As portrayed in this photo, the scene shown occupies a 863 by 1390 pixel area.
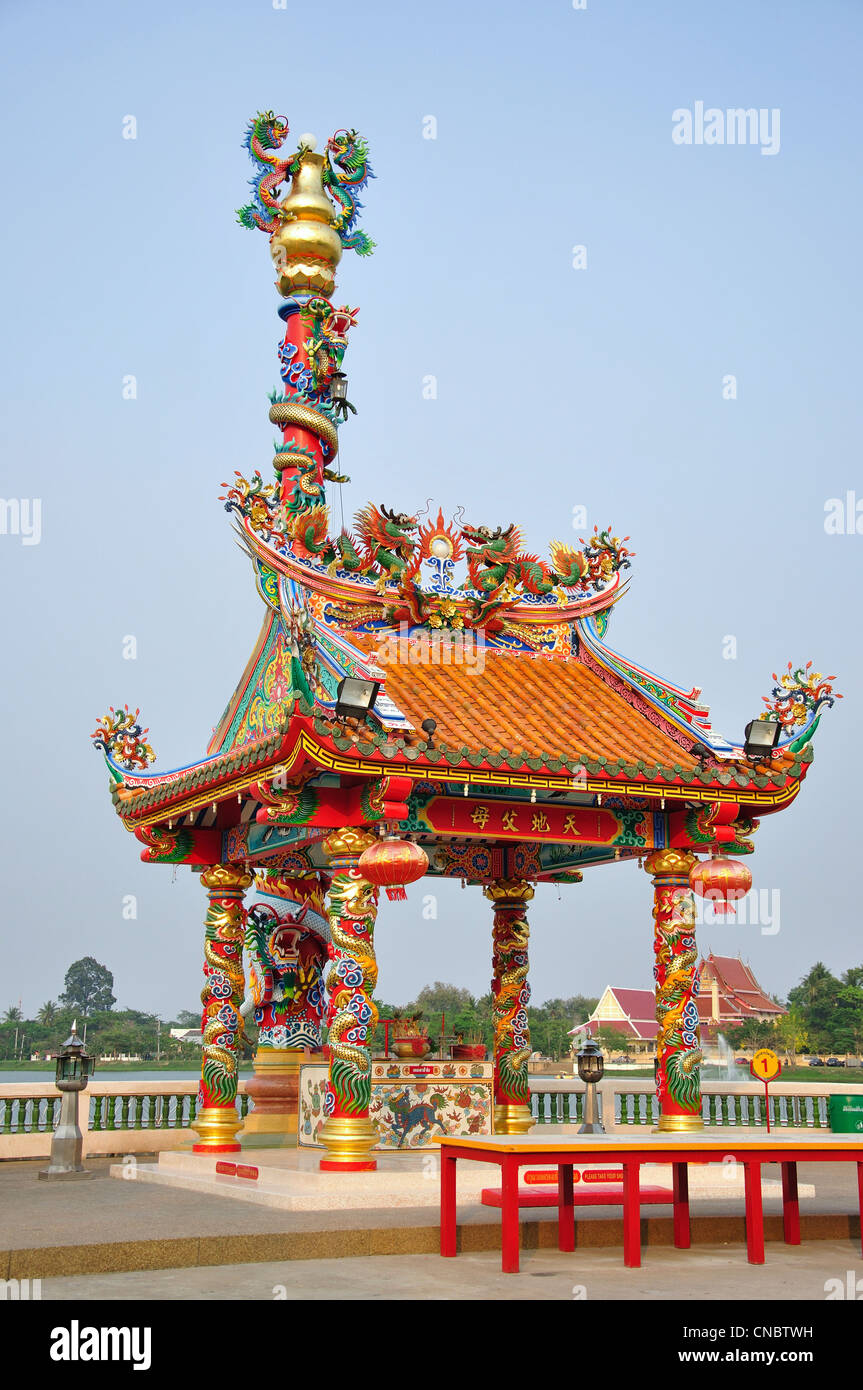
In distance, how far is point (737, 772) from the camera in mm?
12070

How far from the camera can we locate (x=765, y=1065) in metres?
9.95

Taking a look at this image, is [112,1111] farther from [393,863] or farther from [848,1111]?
[848,1111]

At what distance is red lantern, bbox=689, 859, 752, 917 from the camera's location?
1127 centimetres

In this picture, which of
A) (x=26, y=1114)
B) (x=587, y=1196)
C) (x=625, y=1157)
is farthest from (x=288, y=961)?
(x=625, y=1157)

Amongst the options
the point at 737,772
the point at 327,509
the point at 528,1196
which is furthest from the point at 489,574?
the point at 528,1196

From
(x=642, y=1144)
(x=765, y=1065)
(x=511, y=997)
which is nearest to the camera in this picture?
(x=642, y=1144)

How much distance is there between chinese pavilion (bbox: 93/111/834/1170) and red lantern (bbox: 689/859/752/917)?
3 cm

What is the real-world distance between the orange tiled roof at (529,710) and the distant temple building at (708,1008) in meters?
31.8

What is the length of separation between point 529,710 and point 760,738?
2063mm

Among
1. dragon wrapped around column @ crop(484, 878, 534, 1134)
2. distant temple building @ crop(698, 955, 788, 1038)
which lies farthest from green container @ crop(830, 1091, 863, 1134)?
distant temple building @ crop(698, 955, 788, 1038)

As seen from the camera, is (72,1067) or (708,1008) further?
(708,1008)

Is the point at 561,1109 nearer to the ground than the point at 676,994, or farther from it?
nearer to the ground

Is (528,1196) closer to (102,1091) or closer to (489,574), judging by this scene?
(489,574)

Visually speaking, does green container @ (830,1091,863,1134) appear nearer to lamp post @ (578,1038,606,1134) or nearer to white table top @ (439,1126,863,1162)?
lamp post @ (578,1038,606,1134)
